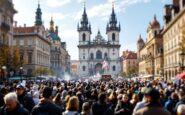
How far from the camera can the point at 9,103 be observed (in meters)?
6.81

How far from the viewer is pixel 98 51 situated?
162 meters

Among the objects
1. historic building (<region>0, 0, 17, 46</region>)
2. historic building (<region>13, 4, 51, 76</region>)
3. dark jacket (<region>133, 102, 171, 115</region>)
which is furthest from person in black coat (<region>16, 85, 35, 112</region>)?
historic building (<region>13, 4, 51, 76</region>)

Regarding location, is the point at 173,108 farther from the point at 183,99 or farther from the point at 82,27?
the point at 82,27

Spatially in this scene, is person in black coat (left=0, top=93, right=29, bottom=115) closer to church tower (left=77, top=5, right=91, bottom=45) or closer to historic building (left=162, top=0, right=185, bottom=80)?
historic building (left=162, top=0, right=185, bottom=80)

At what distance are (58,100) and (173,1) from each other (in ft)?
187

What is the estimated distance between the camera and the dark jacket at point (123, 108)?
8.92m

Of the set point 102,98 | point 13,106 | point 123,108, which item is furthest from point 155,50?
point 13,106

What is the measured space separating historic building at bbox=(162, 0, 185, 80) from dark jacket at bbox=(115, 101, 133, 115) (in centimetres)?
4406

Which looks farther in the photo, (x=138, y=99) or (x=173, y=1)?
(x=173, y=1)

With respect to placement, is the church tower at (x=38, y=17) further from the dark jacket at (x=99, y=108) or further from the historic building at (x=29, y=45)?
the dark jacket at (x=99, y=108)

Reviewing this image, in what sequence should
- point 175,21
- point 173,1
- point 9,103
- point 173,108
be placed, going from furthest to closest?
point 173,1
point 175,21
point 173,108
point 9,103

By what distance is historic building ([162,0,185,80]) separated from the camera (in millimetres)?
56550

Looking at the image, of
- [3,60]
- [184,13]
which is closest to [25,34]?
[3,60]

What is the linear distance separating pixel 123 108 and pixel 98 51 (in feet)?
501
